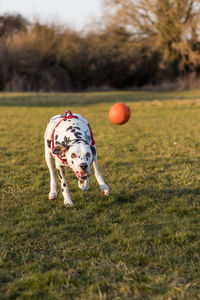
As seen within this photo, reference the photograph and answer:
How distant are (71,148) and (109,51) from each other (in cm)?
4220

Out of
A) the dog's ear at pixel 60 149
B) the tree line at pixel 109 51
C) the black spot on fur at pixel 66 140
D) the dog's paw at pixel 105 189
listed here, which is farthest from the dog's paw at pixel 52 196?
the tree line at pixel 109 51

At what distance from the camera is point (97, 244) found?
439cm

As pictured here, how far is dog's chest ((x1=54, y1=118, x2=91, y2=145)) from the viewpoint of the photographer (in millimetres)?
5281

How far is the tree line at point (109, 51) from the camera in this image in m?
40.2

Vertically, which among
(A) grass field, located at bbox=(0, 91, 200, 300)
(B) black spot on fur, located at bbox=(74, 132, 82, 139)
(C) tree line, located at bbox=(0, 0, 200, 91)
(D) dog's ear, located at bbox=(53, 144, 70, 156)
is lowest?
(A) grass field, located at bbox=(0, 91, 200, 300)

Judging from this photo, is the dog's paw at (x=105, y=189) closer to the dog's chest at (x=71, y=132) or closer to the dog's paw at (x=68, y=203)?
the dog's paw at (x=68, y=203)

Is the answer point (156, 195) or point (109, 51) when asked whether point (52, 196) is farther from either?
point (109, 51)

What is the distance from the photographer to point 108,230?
489cm

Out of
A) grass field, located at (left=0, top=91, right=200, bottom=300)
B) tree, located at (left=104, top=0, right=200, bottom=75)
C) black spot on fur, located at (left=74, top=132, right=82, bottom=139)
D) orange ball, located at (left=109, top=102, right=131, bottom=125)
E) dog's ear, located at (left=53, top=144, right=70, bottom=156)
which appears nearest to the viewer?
grass field, located at (left=0, top=91, right=200, bottom=300)

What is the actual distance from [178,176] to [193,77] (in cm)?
3925

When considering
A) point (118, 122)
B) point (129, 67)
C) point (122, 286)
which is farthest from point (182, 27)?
point (122, 286)

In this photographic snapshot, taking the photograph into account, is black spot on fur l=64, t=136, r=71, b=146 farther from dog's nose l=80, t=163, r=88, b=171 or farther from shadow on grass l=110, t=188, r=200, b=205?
shadow on grass l=110, t=188, r=200, b=205

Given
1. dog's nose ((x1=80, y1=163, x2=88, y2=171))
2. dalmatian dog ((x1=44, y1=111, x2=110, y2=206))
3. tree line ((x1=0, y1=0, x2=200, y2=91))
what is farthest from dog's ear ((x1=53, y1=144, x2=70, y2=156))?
tree line ((x1=0, y1=0, x2=200, y2=91))

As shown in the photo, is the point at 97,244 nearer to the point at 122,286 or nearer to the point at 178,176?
the point at 122,286
